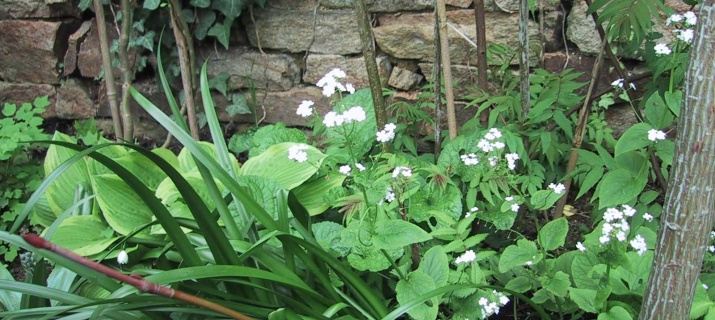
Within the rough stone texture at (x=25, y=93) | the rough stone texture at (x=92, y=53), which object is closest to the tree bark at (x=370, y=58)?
the rough stone texture at (x=92, y=53)

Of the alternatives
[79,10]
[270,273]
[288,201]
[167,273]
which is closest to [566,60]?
[288,201]

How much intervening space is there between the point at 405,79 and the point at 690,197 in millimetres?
1776

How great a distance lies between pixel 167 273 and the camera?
4.54ft

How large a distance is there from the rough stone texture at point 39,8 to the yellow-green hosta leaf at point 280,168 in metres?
1.56

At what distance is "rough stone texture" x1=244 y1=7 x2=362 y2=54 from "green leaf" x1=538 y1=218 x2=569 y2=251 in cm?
147

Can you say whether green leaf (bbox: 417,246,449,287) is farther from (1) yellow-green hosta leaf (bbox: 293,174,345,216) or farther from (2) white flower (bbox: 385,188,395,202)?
(1) yellow-green hosta leaf (bbox: 293,174,345,216)

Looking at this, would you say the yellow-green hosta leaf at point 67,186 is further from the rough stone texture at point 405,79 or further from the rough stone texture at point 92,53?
the rough stone texture at point 405,79

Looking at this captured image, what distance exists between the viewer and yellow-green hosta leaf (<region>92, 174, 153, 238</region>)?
79.4 inches

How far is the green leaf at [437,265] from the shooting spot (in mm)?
1691

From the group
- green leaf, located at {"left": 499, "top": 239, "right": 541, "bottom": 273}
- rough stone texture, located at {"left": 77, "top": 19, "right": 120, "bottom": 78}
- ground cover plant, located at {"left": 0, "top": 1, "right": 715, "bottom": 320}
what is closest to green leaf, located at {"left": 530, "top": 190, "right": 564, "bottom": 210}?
ground cover plant, located at {"left": 0, "top": 1, "right": 715, "bottom": 320}

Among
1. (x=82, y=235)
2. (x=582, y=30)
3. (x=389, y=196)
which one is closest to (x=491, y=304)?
(x=389, y=196)

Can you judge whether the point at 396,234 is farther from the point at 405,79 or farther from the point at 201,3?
the point at 201,3

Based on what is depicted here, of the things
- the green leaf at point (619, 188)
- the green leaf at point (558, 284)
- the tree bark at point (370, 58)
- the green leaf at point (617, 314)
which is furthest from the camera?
the tree bark at point (370, 58)

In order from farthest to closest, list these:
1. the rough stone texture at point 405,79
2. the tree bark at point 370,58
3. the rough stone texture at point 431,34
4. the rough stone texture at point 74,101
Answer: the rough stone texture at point 74,101 < the rough stone texture at point 405,79 < the rough stone texture at point 431,34 < the tree bark at point 370,58
